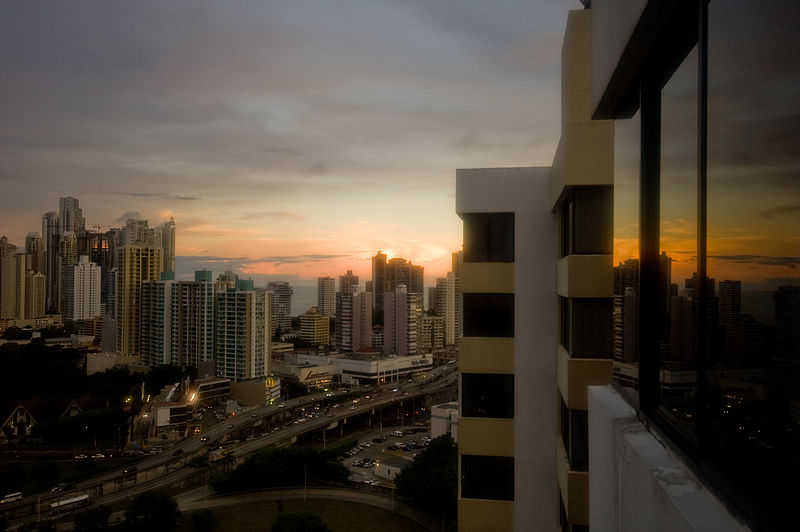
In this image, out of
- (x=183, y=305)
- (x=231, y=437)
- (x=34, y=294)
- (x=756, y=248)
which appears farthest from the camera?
(x=34, y=294)

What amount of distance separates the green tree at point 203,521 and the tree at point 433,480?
543 cm

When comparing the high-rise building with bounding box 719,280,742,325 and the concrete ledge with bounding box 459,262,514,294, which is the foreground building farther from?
the concrete ledge with bounding box 459,262,514,294

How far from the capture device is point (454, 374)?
41188 mm

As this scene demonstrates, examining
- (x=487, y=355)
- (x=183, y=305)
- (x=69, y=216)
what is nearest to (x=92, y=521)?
(x=487, y=355)

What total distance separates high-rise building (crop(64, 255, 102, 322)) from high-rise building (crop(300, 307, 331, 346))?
20.9 meters

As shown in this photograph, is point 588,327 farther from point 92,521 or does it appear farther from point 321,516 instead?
point 321,516

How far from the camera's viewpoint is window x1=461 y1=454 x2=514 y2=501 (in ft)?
12.2

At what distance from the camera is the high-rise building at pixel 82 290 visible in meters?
57.7

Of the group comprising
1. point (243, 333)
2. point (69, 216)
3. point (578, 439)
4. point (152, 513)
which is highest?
point (69, 216)

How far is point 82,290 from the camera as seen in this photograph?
192 ft

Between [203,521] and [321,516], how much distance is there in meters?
3.29

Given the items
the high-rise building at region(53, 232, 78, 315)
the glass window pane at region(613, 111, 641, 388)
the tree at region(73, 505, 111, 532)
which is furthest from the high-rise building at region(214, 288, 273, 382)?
the high-rise building at region(53, 232, 78, 315)

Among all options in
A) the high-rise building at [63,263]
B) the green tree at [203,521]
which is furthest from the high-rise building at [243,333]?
the high-rise building at [63,263]

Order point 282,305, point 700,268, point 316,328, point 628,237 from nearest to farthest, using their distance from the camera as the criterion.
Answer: point 700,268, point 628,237, point 316,328, point 282,305
